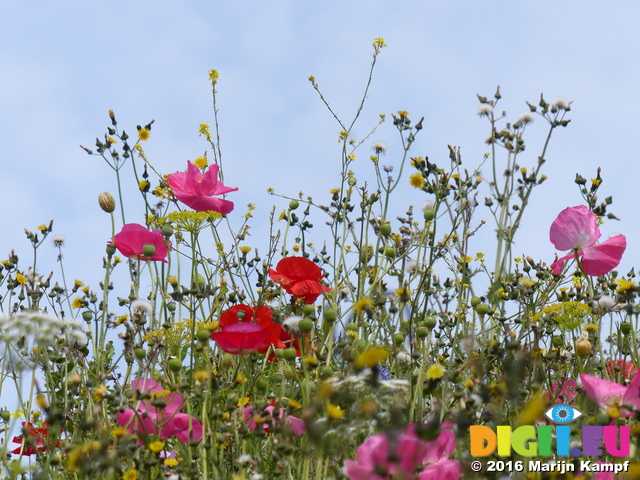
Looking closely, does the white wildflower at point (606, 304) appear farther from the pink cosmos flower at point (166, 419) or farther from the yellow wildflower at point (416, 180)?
the pink cosmos flower at point (166, 419)

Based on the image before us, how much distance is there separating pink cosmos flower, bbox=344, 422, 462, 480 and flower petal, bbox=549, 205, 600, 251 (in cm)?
160

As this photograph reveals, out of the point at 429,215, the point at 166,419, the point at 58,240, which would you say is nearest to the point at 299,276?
the point at 429,215

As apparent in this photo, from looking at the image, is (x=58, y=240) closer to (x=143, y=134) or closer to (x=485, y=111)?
(x=143, y=134)

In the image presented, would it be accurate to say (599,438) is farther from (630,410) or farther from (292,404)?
(292,404)

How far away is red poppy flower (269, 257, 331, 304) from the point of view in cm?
293

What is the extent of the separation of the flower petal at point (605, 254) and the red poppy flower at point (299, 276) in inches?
42.2

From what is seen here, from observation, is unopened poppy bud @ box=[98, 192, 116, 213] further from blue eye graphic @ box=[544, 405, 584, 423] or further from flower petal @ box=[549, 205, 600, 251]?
blue eye graphic @ box=[544, 405, 584, 423]

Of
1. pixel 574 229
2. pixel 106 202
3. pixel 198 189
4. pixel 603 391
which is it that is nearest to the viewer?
pixel 603 391

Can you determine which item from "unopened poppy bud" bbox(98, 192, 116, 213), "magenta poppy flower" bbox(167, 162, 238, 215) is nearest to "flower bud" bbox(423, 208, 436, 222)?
"magenta poppy flower" bbox(167, 162, 238, 215)

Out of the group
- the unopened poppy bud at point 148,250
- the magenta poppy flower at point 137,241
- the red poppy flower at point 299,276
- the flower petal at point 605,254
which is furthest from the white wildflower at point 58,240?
the flower petal at point 605,254

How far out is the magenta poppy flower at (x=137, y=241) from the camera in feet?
10.2

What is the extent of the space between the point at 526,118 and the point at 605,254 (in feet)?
2.38

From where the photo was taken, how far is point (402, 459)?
133cm

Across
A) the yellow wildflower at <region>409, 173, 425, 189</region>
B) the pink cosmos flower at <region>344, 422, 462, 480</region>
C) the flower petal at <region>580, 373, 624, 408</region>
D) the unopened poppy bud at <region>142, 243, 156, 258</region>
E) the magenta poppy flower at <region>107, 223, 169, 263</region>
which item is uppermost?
the yellow wildflower at <region>409, 173, 425, 189</region>
